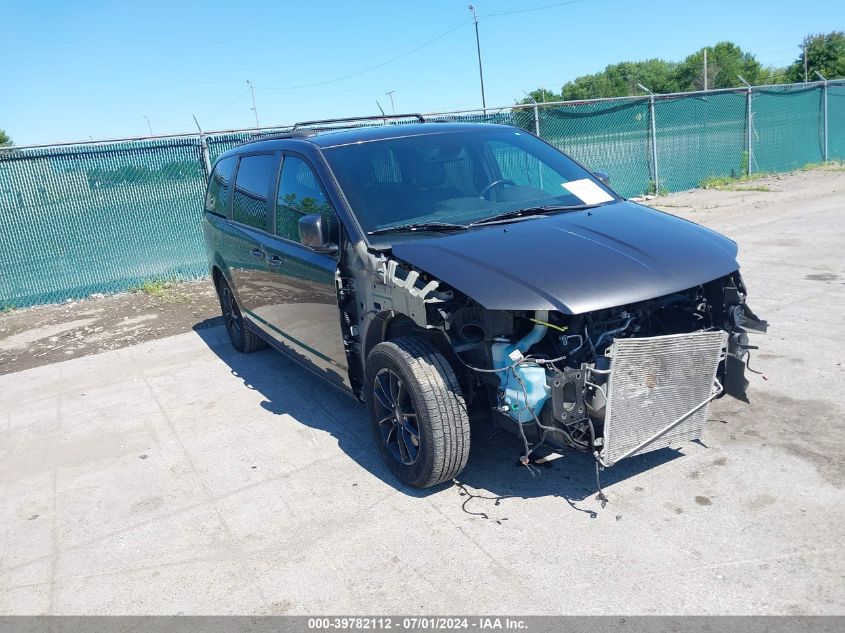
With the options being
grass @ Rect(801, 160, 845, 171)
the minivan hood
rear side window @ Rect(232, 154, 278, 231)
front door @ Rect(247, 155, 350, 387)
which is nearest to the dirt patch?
rear side window @ Rect(232, 154, 278, 231)

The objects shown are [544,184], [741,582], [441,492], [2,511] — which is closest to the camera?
[741,582]

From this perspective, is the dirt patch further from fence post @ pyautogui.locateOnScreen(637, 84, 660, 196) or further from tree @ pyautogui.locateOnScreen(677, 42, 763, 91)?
tree @ pyautogui.locateOnScreen(677, 42, 763, 91)

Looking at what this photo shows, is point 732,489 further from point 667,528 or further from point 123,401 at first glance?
point 123,401

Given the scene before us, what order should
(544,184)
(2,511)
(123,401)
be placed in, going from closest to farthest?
(2,511) → (544,184) → (123,401)

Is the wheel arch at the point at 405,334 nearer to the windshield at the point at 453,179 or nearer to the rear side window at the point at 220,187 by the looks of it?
the windshield at the point at 453,179

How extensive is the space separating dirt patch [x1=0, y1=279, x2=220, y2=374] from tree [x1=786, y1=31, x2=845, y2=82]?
49.0 metres

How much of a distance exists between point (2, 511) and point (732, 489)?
164 inches

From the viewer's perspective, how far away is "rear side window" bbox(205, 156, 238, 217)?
240 inches

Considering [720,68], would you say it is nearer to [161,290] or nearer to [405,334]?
[161,290]

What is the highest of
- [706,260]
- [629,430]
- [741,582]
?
[706,260]

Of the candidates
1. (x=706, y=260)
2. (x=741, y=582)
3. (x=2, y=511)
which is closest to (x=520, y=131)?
(x=706, y=260)

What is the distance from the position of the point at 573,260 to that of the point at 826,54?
54334 mm

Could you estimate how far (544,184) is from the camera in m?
4.55

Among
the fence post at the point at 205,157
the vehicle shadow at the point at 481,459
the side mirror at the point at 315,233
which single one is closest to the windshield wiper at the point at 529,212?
the side mirror at the point at 315,233
